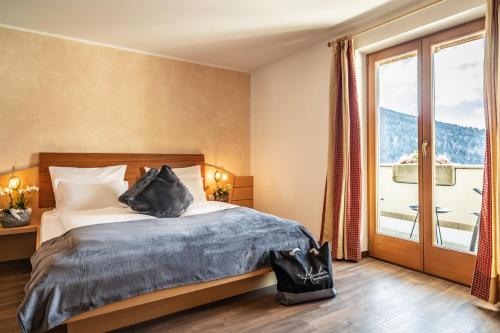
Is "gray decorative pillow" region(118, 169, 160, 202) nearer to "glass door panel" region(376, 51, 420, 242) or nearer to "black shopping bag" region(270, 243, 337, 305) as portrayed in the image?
"black shopping bag" region(270, 243, 337, 305)

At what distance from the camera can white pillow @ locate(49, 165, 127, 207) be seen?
135 inches

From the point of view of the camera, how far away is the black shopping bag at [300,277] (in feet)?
7.73

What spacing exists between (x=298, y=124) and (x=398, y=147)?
51.9 inches

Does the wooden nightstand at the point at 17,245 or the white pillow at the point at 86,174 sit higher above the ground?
the white pillow at the point at 86,174

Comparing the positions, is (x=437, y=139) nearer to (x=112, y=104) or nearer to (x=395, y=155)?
(x=395, y=155)

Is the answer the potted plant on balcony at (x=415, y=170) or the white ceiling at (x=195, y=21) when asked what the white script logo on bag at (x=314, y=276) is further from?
A: the white ceiling at (x=195, y=21)

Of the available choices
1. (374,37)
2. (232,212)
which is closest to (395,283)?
(232,212)

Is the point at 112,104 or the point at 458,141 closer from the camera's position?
the point at 458,141

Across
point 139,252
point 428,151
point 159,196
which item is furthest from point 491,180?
point 159,196

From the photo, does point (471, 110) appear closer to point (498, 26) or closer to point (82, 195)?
point (498, 26)

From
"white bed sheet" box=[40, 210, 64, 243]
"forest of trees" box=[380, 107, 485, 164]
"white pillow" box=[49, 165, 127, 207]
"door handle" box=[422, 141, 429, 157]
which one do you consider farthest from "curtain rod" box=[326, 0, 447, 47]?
"white bed sheet" box=[40, 210, 64, 243]

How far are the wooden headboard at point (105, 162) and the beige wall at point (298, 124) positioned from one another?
1.04 metres

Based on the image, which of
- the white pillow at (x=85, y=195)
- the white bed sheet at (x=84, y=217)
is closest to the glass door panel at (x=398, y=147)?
the white bed sheet at (x=84, y=217)

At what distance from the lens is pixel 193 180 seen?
405 cm
